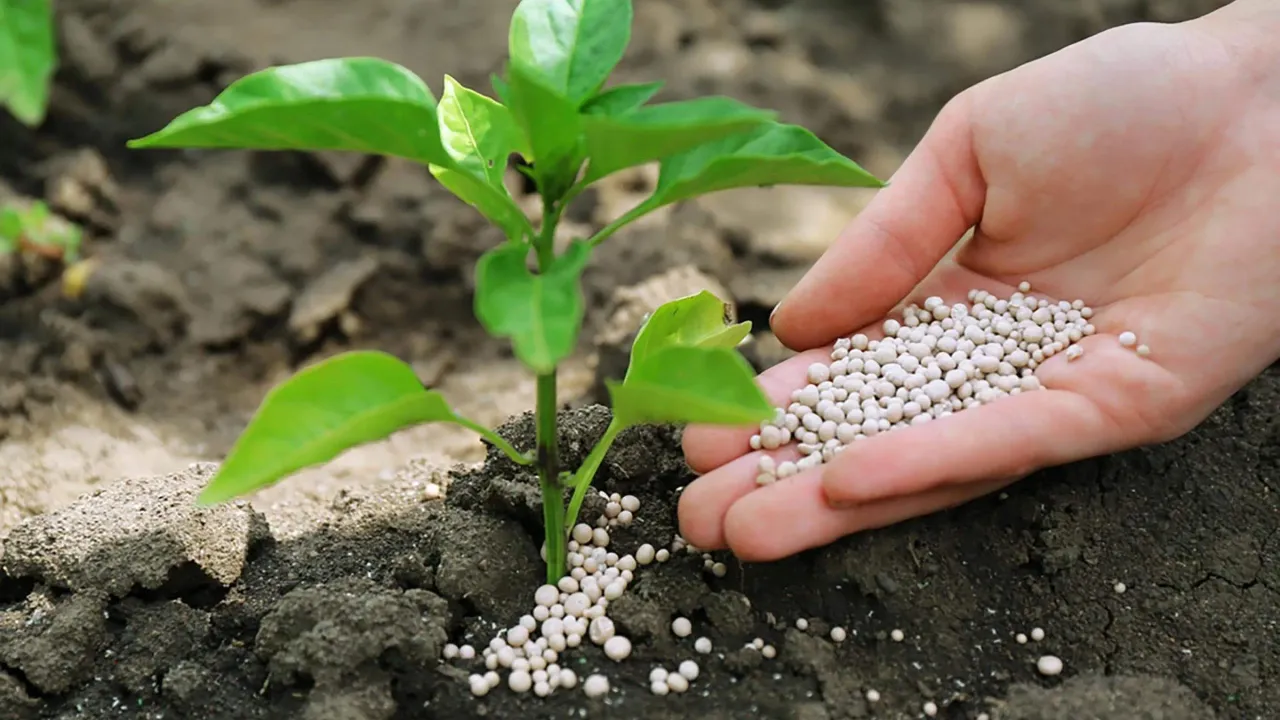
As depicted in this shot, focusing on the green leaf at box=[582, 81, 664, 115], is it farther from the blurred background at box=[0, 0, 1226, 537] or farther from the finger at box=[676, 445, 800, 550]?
the blurred background at box=[0, 0, 1226, 537]

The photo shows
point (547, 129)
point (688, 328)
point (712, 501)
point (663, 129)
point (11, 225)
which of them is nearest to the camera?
point (663, 129)

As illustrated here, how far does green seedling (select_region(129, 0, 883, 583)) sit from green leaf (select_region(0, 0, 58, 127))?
21.7 inches

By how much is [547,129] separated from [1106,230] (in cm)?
92

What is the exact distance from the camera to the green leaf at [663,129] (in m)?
0.92

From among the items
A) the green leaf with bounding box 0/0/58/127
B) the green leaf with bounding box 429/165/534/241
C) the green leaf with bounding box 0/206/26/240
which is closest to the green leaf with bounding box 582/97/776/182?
the green leaf with bounding box 429/165/534/241

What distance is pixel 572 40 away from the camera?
119 centimetres

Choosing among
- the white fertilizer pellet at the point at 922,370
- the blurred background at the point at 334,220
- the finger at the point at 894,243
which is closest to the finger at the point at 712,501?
the white fertilizer pellet at the point at 922,370

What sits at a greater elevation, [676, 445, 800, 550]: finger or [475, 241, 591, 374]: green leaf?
[475, 241, 591, 374]: green leaf

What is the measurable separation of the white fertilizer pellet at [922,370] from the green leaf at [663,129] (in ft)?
1.29

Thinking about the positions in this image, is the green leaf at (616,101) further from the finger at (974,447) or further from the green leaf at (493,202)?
the finger at (974,447)

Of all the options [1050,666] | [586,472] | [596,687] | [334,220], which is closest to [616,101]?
[586,472]

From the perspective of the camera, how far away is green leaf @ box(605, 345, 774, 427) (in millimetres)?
978

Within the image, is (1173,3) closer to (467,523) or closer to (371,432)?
(467,523)

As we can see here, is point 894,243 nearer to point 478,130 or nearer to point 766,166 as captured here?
point 766,166
